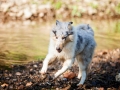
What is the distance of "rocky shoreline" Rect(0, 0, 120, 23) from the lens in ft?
65.4

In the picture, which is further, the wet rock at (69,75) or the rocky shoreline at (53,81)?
the wet rock at (69,75)

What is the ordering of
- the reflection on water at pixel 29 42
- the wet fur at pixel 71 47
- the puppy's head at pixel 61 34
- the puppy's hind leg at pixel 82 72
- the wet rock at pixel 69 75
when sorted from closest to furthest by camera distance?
the puppy's head at pixel 61 34 → the wet fur at pixel 71 47 → the puppy's hind leg at pixel 82 72 → the wet rock at pixel 69 75 → the reflection on water at pixel 29 42

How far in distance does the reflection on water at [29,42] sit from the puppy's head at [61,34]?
318 cm

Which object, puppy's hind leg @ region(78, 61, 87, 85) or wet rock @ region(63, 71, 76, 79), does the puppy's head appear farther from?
wet rock @ region(63, 71, 76, 79)

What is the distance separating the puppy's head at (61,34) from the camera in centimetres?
587

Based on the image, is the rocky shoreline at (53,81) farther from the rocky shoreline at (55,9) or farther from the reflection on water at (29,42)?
the rocky shoreline at (55,9)

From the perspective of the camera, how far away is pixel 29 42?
474 inches

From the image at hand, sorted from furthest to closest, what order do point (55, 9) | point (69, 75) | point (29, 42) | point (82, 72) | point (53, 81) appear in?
point (55, 9) < point (29, 42) < point (69, 75) < point (82, 72) < point (53, 81)

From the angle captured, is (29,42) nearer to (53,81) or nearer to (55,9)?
(53,81)

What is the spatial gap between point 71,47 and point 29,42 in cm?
589

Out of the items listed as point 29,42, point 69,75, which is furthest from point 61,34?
point 29,42

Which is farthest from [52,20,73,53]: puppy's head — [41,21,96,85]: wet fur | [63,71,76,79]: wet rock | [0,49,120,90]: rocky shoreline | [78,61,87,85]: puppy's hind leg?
[63,71,76,79]: wet rock

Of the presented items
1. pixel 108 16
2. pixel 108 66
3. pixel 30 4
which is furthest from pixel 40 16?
pixel 108 66

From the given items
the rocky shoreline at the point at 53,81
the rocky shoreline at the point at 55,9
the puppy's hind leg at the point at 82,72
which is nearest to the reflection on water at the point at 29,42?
the rocky shoreline at the point at 53,81
